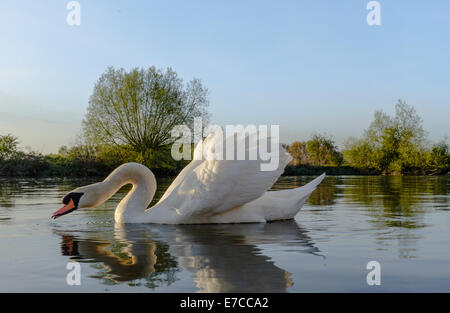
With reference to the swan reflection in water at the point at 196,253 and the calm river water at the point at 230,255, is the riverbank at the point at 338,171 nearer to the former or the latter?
the calm river water at the point at 230,255

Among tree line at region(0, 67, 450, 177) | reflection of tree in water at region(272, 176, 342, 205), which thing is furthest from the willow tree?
reflection of tree in water at region(272, 176, 342, 205)

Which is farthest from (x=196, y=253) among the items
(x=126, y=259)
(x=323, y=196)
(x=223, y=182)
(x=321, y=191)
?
(x=321, y=191)

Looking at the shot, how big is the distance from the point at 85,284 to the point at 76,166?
124 ft

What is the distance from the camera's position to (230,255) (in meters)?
5.83

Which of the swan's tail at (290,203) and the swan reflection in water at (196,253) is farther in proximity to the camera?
the swan's tail at (290,203)

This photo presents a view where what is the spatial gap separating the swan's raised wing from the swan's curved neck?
33.8 inches

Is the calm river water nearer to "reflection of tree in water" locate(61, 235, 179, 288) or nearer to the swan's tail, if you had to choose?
"reflection of tree in water" locate(61, 235, 179, 288)

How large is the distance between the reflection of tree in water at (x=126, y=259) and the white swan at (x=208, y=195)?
1.54 meters

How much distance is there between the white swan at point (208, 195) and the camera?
8.20 meters

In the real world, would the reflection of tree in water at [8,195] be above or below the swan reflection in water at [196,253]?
above

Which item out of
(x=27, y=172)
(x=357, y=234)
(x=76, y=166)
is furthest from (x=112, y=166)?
(x=357, y=234)

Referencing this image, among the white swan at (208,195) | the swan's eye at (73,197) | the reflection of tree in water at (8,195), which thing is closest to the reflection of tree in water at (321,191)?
the white swan at (208,195)
